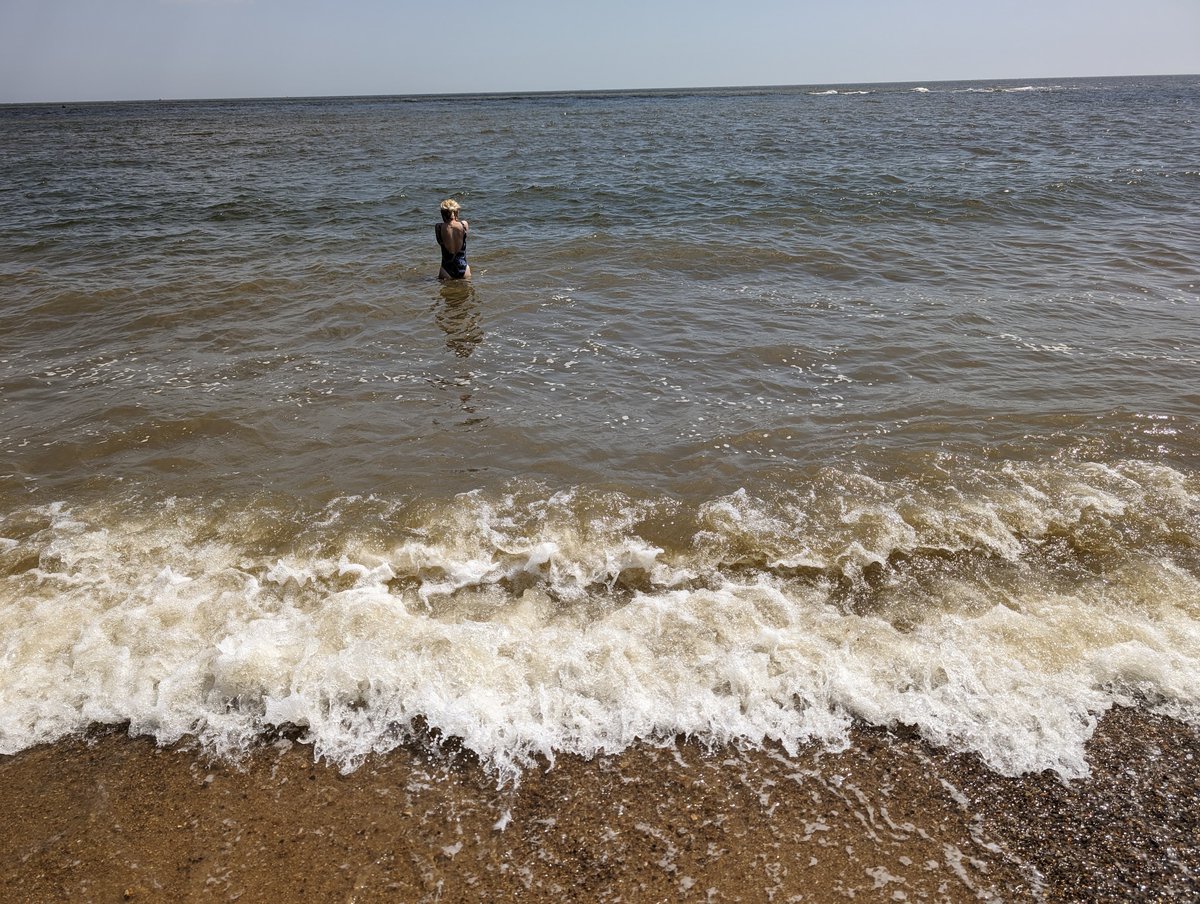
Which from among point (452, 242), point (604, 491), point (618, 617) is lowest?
point (618, 617)

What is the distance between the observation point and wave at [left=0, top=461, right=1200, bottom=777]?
341 centimetres

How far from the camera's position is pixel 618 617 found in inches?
160

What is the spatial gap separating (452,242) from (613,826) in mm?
9226

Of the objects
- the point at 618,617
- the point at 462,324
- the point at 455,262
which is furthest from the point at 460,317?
the point at 618,617

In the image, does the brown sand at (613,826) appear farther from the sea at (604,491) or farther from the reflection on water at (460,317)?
the reflection on water at (460,317)

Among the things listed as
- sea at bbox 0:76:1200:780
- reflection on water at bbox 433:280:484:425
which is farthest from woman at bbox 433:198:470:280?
sea at bbox 0:76:1200:780

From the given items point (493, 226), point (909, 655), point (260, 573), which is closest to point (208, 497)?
point (260, 573)

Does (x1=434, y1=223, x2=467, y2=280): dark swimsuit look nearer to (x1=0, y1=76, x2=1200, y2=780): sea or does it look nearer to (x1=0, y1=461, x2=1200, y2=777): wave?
(x1=0, y1=76, x2=1200, y2=780): sea

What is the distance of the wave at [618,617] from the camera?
341 cm

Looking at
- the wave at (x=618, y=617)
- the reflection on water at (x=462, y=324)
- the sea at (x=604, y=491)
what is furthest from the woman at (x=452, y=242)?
the wave at (x=618, y=617)

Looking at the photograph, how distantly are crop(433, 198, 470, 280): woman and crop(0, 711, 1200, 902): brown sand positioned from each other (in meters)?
8.49

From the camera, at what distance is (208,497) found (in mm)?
5387

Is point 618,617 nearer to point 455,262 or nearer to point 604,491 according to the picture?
point 604,491

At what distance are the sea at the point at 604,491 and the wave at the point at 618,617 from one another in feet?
0.07
